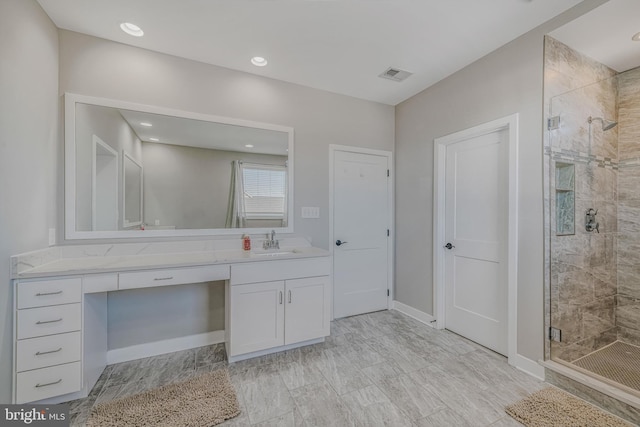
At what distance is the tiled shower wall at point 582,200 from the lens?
6.76 feet

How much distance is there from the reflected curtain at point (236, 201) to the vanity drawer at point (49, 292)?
3.91ft

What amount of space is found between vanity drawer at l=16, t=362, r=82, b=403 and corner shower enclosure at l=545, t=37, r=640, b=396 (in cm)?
337

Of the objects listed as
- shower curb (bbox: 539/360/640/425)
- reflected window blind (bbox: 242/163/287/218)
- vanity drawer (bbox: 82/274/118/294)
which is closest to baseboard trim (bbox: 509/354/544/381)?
shower curb (bbox: 539/360/640/425)

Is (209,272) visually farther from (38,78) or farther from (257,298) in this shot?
(38,78)

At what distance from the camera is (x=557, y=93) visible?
2.08 metres

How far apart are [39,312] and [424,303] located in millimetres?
3309

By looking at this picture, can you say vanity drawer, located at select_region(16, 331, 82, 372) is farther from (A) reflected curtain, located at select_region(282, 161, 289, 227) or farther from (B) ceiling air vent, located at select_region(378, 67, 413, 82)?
(B) ceiling air vent, located at select_region(378, 67, 413, 82)

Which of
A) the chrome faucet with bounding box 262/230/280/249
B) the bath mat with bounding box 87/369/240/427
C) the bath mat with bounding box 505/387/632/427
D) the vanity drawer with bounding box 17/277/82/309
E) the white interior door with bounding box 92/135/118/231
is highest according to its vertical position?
the white interior door with bounding box 92/135/118/231

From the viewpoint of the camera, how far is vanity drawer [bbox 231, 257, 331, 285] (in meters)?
2.18

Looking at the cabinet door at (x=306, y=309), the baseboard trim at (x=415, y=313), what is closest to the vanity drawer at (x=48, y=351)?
A: the cabinet door at (x=306, y=309)

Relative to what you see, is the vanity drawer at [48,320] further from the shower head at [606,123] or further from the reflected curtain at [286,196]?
the shower head at [606,123]

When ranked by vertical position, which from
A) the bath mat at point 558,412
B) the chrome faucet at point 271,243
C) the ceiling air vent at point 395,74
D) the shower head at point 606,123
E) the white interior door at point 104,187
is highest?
the ceiling air vent at point 395,74

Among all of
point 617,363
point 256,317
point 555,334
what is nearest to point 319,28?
point 256,317

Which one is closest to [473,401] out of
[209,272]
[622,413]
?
[622,413]
